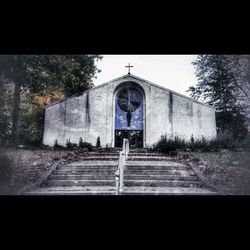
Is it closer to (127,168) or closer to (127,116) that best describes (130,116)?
(127,116)

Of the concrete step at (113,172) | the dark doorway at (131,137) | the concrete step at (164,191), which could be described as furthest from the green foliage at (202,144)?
the concrete step at (164,191)

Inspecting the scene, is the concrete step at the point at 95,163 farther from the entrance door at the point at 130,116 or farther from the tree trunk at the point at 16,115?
the entrance door at the point at 130,116

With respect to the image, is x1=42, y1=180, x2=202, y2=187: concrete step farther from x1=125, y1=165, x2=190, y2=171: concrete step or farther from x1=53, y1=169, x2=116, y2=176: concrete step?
x1=125, y1=165, x2=190, y2=171: concrete step

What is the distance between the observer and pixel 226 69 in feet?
21.4

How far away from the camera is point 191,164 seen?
261 inches

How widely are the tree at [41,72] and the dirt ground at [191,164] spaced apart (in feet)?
1.38

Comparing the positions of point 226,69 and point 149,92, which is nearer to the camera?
point 226,69

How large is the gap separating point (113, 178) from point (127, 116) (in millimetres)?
3127

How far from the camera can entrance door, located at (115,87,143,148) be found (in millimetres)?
8352

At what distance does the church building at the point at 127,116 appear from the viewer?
7.21 metres

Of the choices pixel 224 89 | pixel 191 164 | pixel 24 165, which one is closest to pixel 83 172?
pixel 24 165
